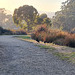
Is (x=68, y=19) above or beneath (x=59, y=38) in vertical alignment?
above

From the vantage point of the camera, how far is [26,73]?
13.4 ft

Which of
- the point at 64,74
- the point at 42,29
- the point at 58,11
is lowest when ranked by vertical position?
the point at 64,74

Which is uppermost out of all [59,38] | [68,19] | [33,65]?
[68,19]

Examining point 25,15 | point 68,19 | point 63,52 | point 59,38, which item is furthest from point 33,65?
point 68,19

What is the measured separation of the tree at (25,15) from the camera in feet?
160

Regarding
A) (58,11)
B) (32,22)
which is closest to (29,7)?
(32,22)

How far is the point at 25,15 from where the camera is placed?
49125mm

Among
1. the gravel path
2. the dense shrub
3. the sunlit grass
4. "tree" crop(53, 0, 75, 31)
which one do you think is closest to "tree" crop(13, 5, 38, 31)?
"tree" crop(53, 0, 75, 31)

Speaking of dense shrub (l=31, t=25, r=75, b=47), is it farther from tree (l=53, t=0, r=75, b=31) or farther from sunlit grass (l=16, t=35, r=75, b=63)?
tree (l=53, t=0, r=75, b=31)

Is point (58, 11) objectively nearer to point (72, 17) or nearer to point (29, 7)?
point (72, 17)

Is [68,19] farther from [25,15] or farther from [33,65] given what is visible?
[33,65]

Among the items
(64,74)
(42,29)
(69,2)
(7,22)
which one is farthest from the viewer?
(7,22)

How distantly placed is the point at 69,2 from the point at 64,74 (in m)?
62.4

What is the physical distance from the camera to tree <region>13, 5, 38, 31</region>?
48719 mm
